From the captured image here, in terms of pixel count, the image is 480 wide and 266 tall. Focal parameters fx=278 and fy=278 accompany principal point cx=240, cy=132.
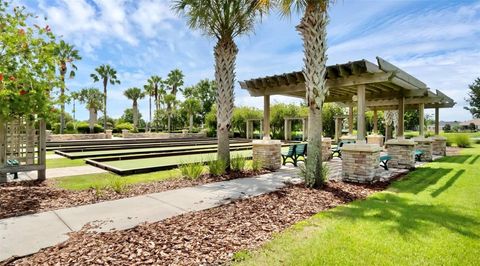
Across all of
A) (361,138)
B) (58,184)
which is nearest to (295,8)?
(361,138)

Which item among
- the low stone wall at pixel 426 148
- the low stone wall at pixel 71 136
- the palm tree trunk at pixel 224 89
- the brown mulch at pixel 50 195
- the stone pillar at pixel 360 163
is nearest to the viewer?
the brown mulch at pixel 50 195

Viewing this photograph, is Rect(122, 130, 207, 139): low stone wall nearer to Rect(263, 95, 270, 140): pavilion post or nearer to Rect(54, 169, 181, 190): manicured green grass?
Rect(263, 95, 270, 140): pavilion post

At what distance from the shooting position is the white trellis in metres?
6.72

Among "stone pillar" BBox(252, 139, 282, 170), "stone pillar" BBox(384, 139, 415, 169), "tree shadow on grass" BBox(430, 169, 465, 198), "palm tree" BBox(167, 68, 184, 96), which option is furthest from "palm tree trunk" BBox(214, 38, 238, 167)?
"palm tree" BBox(167, 68, 184, 96)

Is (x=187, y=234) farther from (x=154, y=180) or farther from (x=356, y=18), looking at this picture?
(x=356, y=18)

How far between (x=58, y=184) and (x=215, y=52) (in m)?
5.88

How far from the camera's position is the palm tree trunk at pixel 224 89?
8961 millimetres

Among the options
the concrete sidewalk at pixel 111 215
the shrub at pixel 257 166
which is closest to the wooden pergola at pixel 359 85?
the shrub at pixel 257 166

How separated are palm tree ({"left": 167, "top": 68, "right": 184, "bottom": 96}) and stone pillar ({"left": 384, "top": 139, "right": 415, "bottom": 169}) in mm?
38317

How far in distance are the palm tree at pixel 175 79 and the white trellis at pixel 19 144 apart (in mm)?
38263

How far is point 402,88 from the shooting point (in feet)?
36.4

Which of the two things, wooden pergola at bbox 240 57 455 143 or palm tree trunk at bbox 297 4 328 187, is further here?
wooden pergola at bbox 240 57 455 143

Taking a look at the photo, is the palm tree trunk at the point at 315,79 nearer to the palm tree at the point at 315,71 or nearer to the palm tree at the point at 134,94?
the palm tree at the point at 315,71

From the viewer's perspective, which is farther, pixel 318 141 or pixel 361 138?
pixel 361 138
